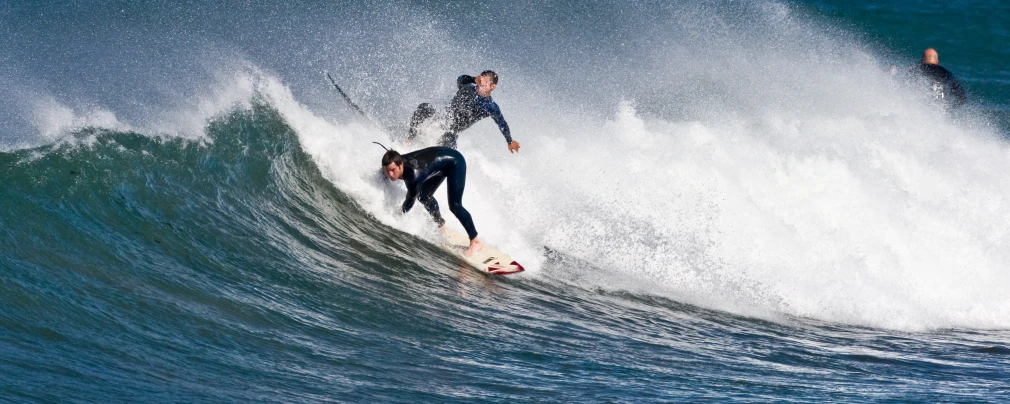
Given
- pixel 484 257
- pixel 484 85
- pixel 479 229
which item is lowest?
pixel 484 257

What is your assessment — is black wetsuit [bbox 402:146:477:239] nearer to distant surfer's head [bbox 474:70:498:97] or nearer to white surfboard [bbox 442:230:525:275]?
white surfboard [bbox 442:230:525:275]

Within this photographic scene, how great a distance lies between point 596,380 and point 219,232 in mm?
3496

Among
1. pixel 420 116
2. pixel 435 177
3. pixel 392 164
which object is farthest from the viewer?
pixel 420 116

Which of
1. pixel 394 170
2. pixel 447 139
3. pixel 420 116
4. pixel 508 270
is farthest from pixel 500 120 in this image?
pixel 394 170

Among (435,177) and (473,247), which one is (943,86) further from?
(435,177)

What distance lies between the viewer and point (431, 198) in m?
8.51

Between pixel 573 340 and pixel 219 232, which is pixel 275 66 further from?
pixel 573 340

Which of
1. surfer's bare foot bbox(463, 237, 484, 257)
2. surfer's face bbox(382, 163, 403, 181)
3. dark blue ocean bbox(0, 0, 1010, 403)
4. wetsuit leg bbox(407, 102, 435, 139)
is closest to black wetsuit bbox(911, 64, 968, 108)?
dark blue ocean bbox(0, 0, 1010, 403)

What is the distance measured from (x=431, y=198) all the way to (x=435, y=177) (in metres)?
0.29

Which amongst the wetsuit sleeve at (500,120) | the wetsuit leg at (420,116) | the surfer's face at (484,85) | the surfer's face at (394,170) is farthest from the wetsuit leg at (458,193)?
the wetsuit leg at (420,116)

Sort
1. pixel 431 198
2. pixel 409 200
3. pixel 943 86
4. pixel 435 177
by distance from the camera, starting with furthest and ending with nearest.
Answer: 1. pixel 943 86
2. pixel 431 198
3. pixel 435 177
4. pixel 409 200

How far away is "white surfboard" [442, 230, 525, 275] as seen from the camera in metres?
8.19

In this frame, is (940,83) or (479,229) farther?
(940,83)

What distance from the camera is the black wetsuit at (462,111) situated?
A: 9.35 m
